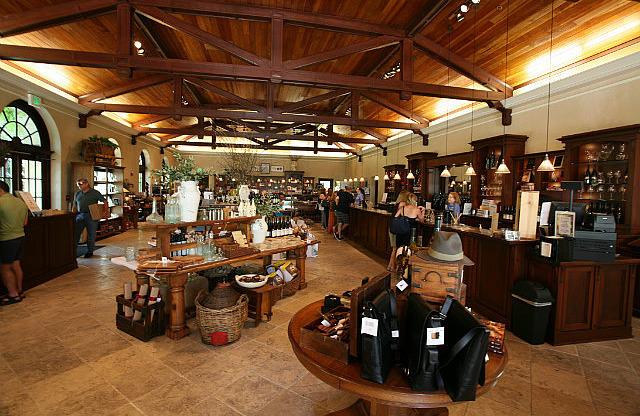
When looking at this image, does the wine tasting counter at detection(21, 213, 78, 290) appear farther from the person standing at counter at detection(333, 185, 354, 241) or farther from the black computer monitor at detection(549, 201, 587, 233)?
the black computer monitor at detection(549, 201, 587, 233)

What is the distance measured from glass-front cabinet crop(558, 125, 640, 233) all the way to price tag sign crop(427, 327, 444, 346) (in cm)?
522

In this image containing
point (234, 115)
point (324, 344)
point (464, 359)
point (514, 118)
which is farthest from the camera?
point (234, 115)

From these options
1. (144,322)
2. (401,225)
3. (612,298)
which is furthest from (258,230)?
(612,298)

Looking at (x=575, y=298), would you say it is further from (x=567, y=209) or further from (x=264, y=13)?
(x=264, y=13)

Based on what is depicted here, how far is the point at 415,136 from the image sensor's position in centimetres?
1202

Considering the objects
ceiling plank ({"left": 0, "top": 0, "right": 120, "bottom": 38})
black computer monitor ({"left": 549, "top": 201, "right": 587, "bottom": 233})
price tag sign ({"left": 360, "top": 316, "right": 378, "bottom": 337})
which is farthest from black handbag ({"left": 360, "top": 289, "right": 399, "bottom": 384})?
ceiling plank ({"left": 0, "top": 0, "right": 120, "bottom": 38})

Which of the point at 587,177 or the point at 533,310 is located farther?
the point at 587,177

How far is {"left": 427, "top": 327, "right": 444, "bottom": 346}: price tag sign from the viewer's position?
4.25ft

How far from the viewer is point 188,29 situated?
5.48 m

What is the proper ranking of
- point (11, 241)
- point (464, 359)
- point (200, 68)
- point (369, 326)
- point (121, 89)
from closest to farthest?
1. point (464, 359)
2. point (369, 326)
3. point (11, 241)
4. point (200, 68)
5. point (121, 89)

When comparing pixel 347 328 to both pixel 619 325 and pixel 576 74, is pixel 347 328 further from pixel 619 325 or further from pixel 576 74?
pixel 576 74

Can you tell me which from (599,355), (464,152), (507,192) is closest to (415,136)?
(464,152)

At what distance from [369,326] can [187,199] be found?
9.30 feet

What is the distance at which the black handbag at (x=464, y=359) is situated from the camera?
4.00ft
